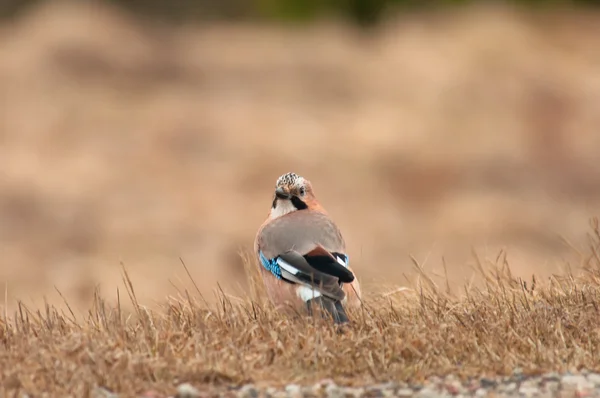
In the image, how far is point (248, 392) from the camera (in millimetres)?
6676

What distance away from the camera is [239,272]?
3066 centimetres

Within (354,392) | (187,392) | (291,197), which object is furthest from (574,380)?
(291,197)

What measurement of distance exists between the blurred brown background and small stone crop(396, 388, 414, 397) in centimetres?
2124

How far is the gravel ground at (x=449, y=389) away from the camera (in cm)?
662

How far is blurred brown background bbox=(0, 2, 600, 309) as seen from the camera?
33.1 metres

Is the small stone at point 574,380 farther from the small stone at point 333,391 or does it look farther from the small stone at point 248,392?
the small stone at point 248,392

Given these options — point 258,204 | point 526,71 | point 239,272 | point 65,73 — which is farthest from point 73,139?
point 526,71

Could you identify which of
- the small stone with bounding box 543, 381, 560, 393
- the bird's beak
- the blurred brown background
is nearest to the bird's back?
the bird's beak

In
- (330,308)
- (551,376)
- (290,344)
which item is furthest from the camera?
(330,308)

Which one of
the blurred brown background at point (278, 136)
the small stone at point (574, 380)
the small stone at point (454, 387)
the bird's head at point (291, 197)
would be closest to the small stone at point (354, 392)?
the small stone at point (454, 387)

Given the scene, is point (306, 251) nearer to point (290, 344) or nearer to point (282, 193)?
point (282, 193)

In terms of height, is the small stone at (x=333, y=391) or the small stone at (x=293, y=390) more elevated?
the small stone at (x=293, y=390)

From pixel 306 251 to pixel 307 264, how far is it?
0.51 feet

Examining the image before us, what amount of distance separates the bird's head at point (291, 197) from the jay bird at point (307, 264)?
0.15m
